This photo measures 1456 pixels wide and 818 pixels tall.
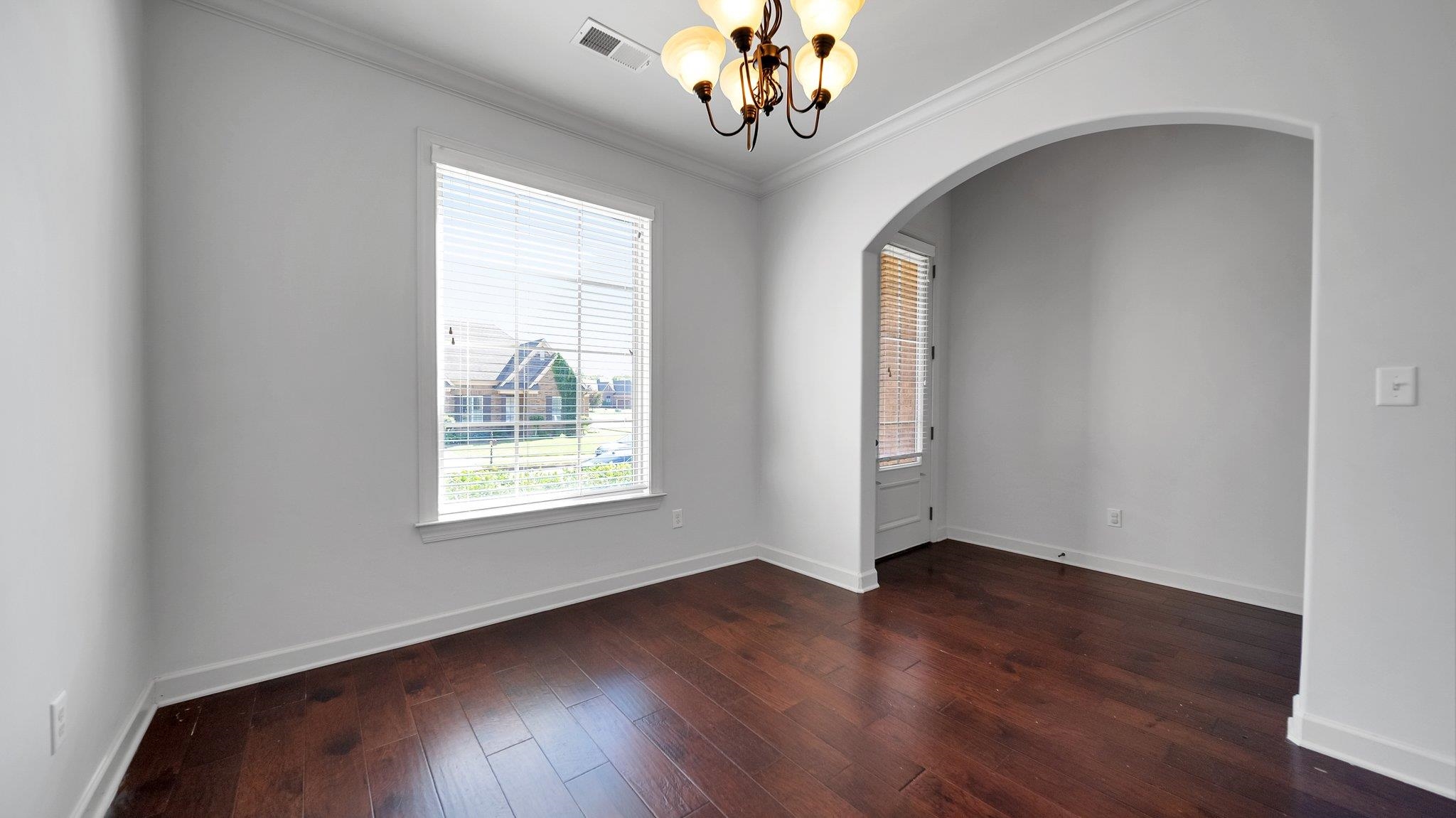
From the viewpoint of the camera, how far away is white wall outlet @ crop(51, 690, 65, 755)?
1.45 meters

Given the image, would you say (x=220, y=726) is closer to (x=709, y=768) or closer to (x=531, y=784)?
(x=531, y=784)

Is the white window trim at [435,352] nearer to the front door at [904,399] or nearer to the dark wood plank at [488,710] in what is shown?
the dark wood plank at [488,710]

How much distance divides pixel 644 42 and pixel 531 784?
10.1ft

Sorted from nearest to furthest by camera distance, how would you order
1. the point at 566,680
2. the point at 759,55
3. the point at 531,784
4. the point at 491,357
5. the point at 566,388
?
the point at 759,55 → the point at 531,784 → the point at 566,680 → the point at 491,357 → the point at 566,388

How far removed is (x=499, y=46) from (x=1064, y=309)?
13.2ft

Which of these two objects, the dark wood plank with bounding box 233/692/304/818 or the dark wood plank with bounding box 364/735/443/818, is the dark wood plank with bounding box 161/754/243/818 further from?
the dark wood plank with bounding box 364/735/443/818

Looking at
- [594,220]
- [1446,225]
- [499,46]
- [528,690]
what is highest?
[499,46]

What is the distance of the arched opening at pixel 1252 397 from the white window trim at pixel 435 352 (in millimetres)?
1387

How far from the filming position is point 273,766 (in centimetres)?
189

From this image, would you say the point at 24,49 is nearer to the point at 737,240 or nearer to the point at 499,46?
the point at 499,46

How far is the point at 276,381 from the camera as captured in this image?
2463mm

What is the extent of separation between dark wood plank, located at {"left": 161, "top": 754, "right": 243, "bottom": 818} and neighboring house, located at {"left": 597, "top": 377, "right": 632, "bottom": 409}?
2.26 m

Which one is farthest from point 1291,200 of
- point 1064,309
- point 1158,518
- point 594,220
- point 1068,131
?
point 594,220

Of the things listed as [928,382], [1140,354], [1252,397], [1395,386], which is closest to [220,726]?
[1395,386]
